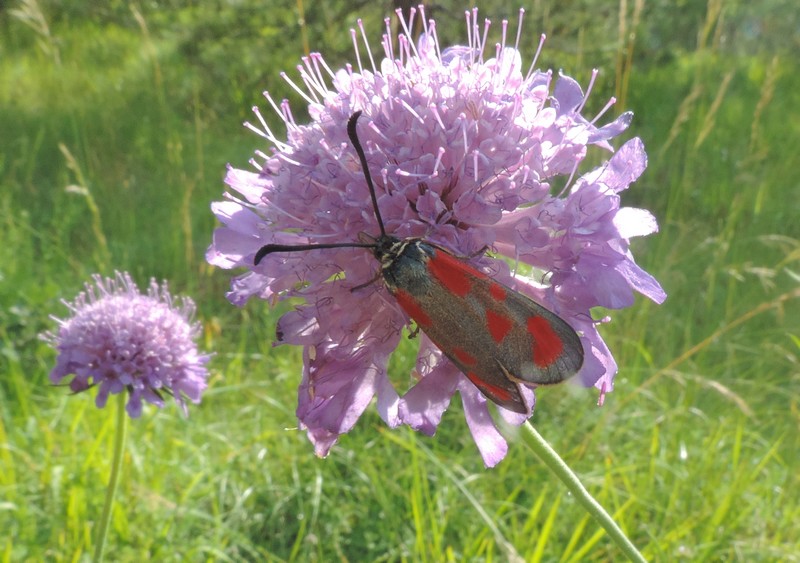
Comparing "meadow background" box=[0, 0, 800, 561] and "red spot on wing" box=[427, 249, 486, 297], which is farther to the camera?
"meadow background" box=[0, 0, 800, 561]

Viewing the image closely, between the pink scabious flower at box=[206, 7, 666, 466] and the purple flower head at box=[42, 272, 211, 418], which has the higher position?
the pink scabious flower at box=[206, 7, 666, 466]

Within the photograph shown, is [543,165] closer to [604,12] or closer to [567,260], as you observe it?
[567,260]

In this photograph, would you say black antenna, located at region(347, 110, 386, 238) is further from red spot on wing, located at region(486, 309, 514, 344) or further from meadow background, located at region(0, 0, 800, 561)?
meadow background, located at region(0, 0, 800, 561)

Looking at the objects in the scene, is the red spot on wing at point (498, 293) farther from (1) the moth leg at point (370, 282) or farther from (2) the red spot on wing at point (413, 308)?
(1) the moth leg at point (370, 282)

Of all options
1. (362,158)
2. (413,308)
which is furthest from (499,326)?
(362,158)

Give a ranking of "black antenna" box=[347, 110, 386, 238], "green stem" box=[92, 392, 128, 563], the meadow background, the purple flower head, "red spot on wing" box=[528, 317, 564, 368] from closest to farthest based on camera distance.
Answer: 1. "red spot on wing" box=[528, 317, 564, 368]
2. "black antenna" box=[347, 110, 386, 238]
3. "green stem" box=[92, 392, 128, 563]
4. the purple flower head
5. the meadow background

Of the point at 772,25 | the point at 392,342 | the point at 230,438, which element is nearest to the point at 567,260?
the point at 392,342

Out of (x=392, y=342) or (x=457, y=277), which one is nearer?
(x=457, y=277)

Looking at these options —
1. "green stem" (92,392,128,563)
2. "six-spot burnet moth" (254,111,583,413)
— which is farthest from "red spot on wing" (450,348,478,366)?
"green stem" (92,392,128,563)
